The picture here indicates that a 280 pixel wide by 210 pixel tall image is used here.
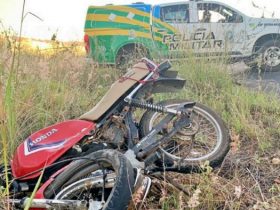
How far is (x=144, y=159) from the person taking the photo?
10.5 feet

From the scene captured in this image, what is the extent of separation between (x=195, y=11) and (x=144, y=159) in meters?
6.88

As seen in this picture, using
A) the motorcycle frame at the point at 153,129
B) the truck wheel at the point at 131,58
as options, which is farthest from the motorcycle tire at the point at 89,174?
the truck wheel at the point at 131,58

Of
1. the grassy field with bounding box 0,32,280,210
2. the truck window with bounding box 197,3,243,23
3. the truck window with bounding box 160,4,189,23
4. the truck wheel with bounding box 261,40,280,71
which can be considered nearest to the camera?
the grassy field with bounding box 0,32,280,210

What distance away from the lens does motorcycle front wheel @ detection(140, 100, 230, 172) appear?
3.45 m

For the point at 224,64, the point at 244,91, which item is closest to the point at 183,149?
the point at 244,91

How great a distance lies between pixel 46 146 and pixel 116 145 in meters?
0.50

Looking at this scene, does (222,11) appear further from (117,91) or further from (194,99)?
(117,91)

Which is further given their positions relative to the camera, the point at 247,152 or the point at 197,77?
the point at 197,77

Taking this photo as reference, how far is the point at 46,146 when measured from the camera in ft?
10.8

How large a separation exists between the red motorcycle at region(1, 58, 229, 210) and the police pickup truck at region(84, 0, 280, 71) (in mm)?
2795

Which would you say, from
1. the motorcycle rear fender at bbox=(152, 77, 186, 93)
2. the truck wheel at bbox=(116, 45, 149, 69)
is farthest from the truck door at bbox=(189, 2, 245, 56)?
the motorcycle rear fender at bbox=(152, 77, 186, 93)

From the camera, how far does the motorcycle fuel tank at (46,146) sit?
321cm

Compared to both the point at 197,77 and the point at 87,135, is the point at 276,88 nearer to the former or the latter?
the point at 197,77

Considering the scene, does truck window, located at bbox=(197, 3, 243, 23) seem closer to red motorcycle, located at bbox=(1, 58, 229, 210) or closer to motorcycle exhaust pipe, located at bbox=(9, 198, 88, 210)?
red motorcycle, located at bbox=(1, 58, 229, 210)
